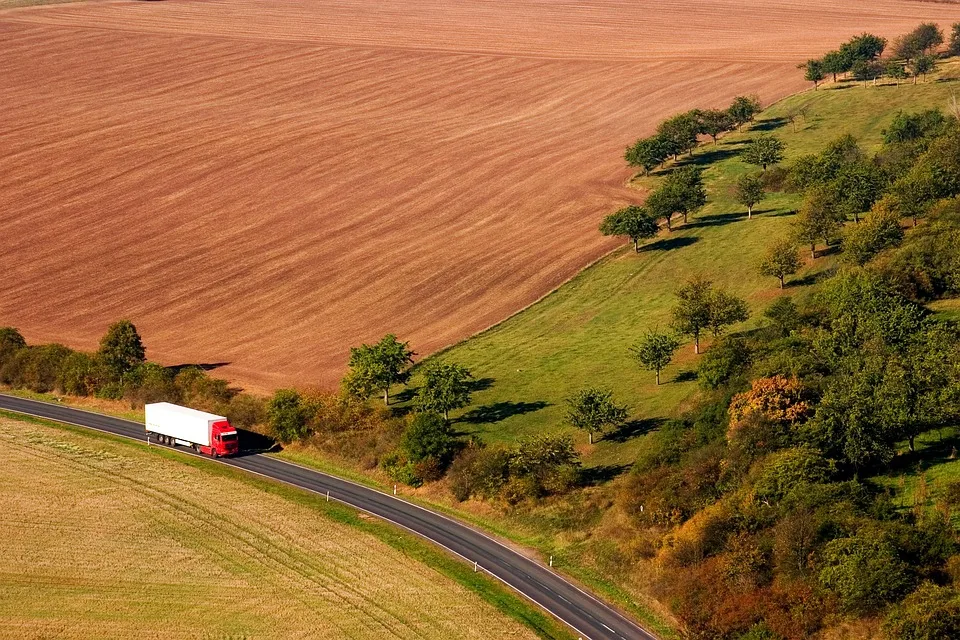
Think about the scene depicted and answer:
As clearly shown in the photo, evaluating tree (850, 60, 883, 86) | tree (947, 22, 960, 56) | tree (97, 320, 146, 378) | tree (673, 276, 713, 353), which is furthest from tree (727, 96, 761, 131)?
tree (97, 320, 146, 378)

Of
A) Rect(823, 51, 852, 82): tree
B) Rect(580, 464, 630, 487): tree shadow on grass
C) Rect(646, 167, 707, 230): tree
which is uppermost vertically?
Rect(823, 51, 852, 82): tree

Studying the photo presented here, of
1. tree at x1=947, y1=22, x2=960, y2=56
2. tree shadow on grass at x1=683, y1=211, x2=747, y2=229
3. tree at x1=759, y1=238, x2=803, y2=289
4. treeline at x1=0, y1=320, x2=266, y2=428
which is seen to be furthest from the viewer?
tree at x1=947, y1=22, x2=960, y2=56

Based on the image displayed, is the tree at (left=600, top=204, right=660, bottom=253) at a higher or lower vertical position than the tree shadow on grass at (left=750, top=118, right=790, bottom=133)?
lower

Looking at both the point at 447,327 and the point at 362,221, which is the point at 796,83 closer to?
the point at 362,221

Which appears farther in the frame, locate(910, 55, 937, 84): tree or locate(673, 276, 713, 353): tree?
locate(910, 55, 937, 84): tree

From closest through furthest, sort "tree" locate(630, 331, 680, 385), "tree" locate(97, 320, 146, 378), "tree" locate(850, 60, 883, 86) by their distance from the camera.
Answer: "tree" locate(630, 331, 680, 385), "tree" locate(97, 320, 146, 378), "tree" locate(850, 60, 883, 86)

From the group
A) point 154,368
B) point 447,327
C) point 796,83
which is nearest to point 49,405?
point 154,368

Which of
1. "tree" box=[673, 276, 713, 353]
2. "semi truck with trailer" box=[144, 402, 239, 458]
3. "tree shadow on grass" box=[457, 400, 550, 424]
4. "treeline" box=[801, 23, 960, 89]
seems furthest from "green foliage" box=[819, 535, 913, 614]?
"treeline" box=[801, 23, 960, 89]

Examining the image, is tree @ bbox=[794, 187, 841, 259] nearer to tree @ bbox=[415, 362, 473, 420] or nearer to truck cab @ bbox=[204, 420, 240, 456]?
tree @ bbox=[415, 362, 473, 420]

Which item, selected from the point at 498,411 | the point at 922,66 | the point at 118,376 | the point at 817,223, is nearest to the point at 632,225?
the point at 817,223
